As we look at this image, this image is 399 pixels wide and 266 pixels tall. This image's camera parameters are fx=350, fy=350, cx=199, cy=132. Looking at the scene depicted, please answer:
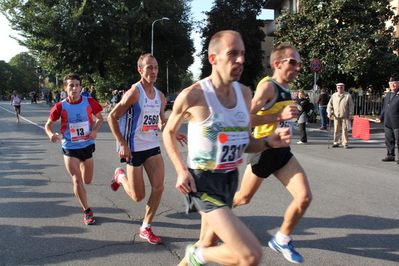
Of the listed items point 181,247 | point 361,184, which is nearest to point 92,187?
point 181,247

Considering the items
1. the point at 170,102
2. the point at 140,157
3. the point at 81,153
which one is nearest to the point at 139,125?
the point at 140,157

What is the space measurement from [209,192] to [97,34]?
33641 mm

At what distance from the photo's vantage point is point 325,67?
19.5 m

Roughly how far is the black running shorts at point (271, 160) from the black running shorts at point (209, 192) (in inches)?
38.0

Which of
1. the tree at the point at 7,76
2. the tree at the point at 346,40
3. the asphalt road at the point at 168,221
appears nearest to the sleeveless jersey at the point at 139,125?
the asphalt road at the point at 168,221

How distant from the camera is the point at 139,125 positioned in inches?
151

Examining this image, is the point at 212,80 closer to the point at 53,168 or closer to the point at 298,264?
the point at 298,264

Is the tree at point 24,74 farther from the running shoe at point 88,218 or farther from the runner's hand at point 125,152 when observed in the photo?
the runner's hand at point 125,152

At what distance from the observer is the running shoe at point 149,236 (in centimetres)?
363

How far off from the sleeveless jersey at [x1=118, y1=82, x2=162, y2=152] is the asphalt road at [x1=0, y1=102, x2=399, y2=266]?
1008mm

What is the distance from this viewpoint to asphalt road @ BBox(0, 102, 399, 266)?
3.36 metres

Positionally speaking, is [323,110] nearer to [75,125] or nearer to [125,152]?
[75,125]

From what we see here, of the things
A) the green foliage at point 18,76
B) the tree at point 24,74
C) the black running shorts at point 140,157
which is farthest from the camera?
the tree at point 24,74

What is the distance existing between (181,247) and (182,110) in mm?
1713
